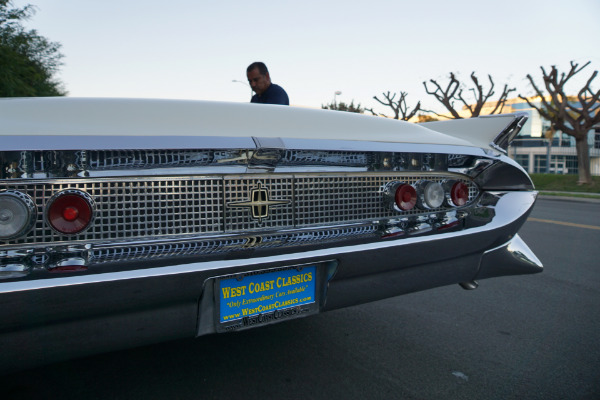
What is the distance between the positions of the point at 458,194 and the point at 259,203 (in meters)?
1.05

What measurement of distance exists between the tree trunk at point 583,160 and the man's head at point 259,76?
1958cm

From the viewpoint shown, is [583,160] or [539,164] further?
[539,164]

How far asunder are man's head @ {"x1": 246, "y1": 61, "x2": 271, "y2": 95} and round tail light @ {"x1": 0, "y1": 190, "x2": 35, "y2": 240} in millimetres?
2663

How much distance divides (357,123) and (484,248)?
0.88 meters

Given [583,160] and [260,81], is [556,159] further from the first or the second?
[260,81]

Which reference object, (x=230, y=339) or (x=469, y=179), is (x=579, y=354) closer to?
(x=469, y=179)

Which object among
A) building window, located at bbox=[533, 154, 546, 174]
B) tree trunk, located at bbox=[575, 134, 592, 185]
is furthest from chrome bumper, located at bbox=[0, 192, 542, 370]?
building window, located at bbox=[533, 154, 546, 174]

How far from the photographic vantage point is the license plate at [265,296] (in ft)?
5.84

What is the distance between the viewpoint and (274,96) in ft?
12.5

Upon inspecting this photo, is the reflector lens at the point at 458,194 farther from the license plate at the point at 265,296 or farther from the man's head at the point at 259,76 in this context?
the man's head at the point at 259,76

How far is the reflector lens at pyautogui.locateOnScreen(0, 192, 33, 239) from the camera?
4.80 ft

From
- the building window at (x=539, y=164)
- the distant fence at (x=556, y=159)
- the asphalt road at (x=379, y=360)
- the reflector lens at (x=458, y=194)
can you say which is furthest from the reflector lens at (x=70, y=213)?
the building window at (x=539, y=164)

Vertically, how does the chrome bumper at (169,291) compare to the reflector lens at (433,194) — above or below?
below

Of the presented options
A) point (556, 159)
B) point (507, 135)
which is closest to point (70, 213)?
point (507, 135)
